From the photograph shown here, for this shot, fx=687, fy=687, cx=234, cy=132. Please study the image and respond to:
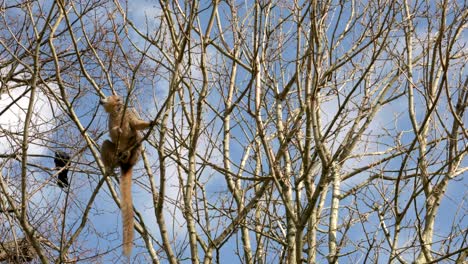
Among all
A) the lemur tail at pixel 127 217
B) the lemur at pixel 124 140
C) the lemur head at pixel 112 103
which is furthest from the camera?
the lemur head at pixel 112 103

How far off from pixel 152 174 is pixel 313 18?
222 cm

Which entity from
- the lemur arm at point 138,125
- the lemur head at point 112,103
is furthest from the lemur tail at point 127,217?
the lemur head at point 112,103

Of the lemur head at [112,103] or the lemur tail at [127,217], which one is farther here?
the lemur head at [112,103]

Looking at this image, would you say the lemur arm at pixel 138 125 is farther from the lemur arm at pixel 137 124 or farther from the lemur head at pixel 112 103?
the lemur head at pixel 112 103

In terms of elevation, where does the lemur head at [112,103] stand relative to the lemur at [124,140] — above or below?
above

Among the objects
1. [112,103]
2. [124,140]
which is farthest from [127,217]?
[112,103]

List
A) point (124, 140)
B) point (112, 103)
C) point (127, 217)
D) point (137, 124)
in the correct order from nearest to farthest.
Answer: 1. point (127, 217)
2. point (137, 124)
3. point (124, 140)
4. point (112, 103)

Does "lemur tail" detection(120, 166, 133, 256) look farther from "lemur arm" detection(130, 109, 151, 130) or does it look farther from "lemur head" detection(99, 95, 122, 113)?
"lemur head" detection(99, 95, 122, 113)

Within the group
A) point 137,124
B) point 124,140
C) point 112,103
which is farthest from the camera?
point 112,103

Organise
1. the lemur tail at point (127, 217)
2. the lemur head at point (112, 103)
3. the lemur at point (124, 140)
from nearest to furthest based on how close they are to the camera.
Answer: the lemur tail at point (127, 217) → the lemur at point (124, 140) → the lemur head at point (112, 103)

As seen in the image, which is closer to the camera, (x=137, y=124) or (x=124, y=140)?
(x=137, y=124)

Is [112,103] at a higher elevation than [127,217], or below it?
higher

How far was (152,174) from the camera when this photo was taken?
6.58m

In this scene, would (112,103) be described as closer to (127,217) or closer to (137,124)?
(137,124)
